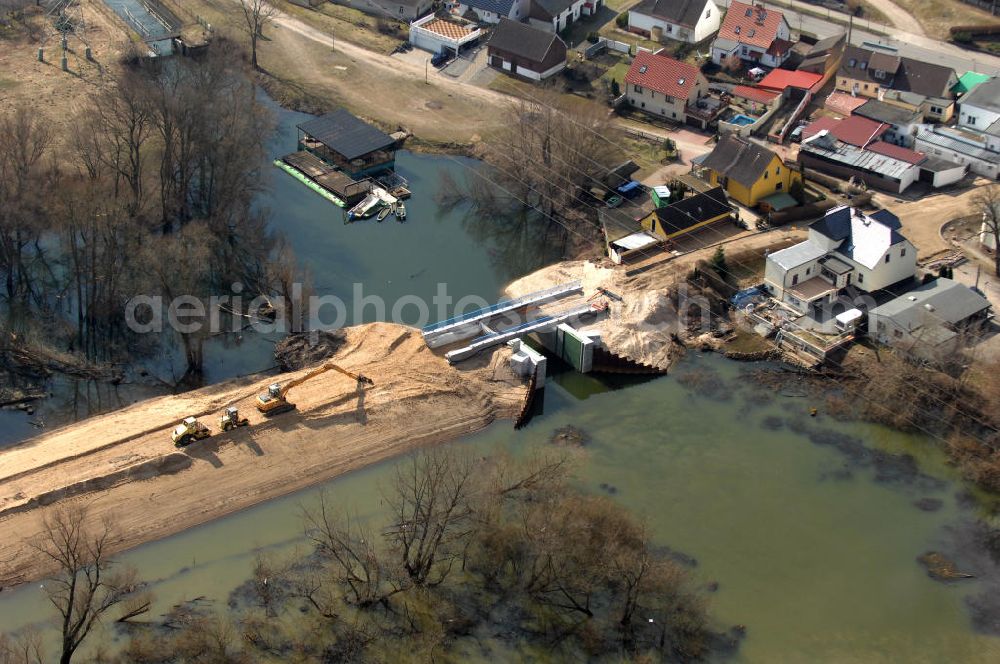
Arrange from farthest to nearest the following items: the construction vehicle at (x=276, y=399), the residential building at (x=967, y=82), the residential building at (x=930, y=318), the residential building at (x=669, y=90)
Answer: the residential building at (x=669, y=90) < the residential building at (x=967, y=82) < the residential building at (x=930, y=318) < the construction vehicle at (x=276, y=399)

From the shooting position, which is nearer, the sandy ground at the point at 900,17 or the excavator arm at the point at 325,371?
the excavator arm at the point at 325,371

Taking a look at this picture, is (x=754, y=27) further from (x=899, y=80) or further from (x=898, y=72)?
(x=899, y=80)

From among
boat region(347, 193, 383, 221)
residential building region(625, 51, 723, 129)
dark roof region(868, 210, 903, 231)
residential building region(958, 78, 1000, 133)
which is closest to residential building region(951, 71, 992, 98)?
residential building region(958, 78, 1000, 133)

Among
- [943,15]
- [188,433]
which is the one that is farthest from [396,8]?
[188,433]

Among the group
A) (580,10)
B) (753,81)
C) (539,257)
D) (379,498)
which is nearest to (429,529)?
(379,498)

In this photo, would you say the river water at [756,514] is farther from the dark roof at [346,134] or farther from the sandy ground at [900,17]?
the sandy ground at [900,17]

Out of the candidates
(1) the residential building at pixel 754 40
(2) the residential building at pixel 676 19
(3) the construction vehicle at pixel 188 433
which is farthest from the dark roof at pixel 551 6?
(3) the construction vehicle at pixel 188 433
